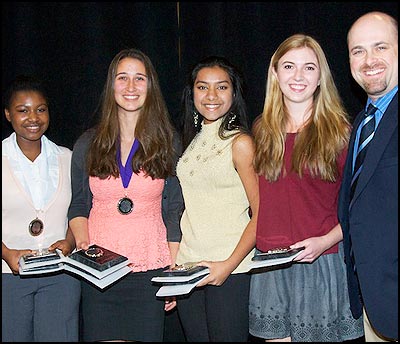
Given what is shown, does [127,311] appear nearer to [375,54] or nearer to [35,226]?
[35,226]

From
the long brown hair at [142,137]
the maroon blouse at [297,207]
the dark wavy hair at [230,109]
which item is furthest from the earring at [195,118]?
the maroon blouse at [297,207]

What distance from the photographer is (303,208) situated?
248cm

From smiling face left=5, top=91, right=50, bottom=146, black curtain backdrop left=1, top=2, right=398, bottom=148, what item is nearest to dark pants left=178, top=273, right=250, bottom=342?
smiling face left=5, top=91, right=50, bottom=146

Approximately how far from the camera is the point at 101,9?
3.48 metres

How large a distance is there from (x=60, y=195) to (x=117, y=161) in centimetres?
36

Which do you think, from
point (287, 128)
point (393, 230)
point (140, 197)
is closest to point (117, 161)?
point (140, 197)

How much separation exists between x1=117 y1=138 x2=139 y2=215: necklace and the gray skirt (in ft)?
2.37

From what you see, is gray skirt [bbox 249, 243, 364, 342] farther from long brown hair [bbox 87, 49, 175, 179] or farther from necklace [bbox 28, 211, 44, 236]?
necklace [bbox 28, 211, 44, 236]

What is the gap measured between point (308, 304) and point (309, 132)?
2.41ft

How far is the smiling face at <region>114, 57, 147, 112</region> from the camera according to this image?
2752 mm

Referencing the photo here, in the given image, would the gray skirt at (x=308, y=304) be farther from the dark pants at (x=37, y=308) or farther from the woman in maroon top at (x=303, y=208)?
the dark pants at (x=37, y=308)

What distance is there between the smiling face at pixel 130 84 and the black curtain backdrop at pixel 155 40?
0.69 meters

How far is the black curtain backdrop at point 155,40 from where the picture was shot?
337cm

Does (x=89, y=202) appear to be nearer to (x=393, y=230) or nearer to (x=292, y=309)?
(x=292, y=309)
